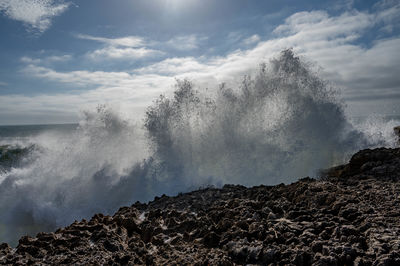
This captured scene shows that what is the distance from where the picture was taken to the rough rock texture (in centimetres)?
394

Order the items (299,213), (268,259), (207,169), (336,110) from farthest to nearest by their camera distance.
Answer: (336,110) → (207,169) → (299,213) → (268,259)

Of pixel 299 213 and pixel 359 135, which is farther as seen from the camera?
pixel 359 135

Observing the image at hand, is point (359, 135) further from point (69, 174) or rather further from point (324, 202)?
point (69, 174)

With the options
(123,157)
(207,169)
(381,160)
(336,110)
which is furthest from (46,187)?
(336,110)

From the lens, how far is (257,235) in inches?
185

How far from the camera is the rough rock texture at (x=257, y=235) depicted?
3941 millimetres

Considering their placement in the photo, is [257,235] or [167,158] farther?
[167,158]

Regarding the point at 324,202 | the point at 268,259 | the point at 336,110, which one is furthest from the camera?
the point at 336,110

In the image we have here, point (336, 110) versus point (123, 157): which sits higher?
point (336, 110)

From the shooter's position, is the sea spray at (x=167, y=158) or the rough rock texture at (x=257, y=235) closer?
the rough rock texture at (x=257, y=235)

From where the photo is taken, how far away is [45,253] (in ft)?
15.3

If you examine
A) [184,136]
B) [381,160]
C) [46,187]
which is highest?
[184,136]

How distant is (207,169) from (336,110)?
8213 millimetres

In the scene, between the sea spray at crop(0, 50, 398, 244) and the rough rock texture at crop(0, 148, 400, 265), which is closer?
the rough rock texture at crop(0, 148, 400, 265)
